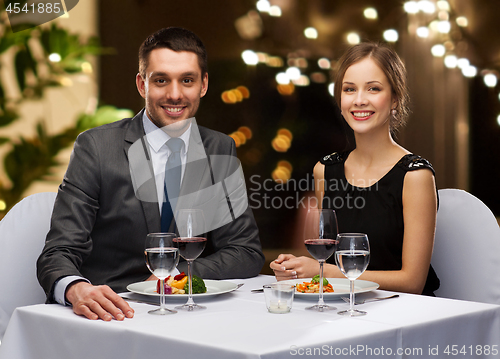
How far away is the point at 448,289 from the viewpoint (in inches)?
68.7

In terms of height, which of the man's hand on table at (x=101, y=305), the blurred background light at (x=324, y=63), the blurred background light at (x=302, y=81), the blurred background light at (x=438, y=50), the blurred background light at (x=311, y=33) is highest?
the blurred background light at (x=311, y=33)

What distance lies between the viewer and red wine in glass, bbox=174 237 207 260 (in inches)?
44.4

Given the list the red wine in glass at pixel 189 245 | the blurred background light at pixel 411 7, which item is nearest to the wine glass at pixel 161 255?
the red wine in glass at pixel 189 245

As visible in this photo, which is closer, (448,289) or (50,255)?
(50,255)

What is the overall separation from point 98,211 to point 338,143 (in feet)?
11.2

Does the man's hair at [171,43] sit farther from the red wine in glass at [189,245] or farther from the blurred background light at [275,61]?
the blurred background light at [275,61]

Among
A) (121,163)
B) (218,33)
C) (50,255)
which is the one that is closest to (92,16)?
(218,33)

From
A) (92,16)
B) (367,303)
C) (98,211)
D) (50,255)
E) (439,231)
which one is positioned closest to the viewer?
(367,303)

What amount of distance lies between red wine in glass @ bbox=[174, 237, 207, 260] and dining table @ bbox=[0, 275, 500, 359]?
0.36 ft

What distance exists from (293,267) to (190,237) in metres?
0.41

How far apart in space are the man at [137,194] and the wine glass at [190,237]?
28 cm

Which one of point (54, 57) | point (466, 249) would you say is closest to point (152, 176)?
point (466, 249)

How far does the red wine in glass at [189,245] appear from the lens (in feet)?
3.70

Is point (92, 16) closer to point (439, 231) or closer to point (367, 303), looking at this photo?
point (439, 231)
